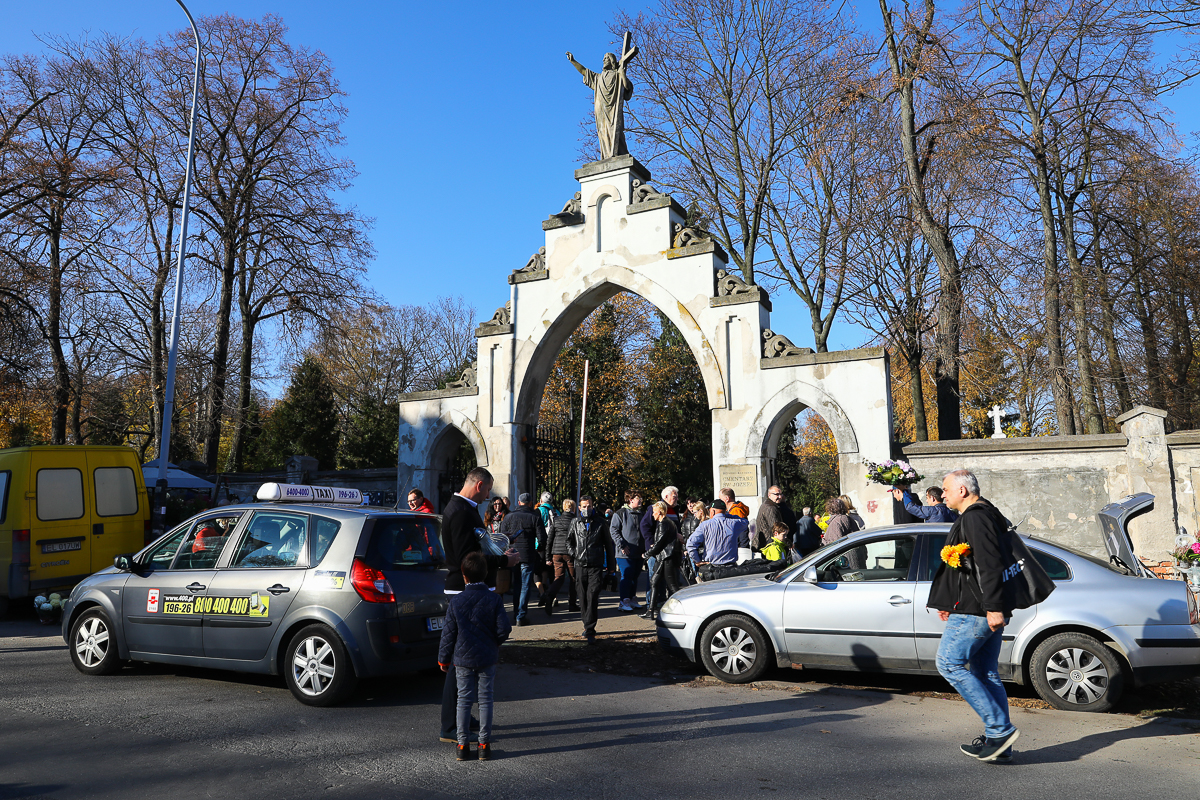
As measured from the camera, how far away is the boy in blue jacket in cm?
520

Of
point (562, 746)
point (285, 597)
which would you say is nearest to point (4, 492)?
point (285, 597)

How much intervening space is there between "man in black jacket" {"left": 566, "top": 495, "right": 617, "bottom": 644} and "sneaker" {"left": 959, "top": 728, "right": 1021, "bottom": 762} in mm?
4959

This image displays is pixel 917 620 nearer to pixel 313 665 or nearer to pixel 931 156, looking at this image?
pixel 313 665

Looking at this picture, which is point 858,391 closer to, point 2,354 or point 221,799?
point 221,799

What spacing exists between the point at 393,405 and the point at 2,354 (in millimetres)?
18517

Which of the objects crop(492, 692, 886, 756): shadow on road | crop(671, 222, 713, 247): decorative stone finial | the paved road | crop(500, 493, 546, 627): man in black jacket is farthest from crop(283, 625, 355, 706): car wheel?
crop(671, 222, 713, 247): decorative stone finial

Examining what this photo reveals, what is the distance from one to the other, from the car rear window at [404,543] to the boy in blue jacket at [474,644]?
1.45m

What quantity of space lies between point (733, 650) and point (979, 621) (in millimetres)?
2842

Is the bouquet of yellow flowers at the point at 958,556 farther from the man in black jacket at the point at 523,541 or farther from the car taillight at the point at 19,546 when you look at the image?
the car taillight at the point at 19,546

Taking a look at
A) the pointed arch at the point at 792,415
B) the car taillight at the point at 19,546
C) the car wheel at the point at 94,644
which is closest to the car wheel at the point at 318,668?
the car wheel at the point at 94,644

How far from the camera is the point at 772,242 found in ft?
85.4

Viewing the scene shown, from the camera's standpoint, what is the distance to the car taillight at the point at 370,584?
20.8 ft

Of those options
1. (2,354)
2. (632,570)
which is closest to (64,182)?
(2,354)

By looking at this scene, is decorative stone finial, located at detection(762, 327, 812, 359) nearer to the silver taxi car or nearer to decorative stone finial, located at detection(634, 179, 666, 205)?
decorative stone finial, located at detection(634, 179, 666, 205)
